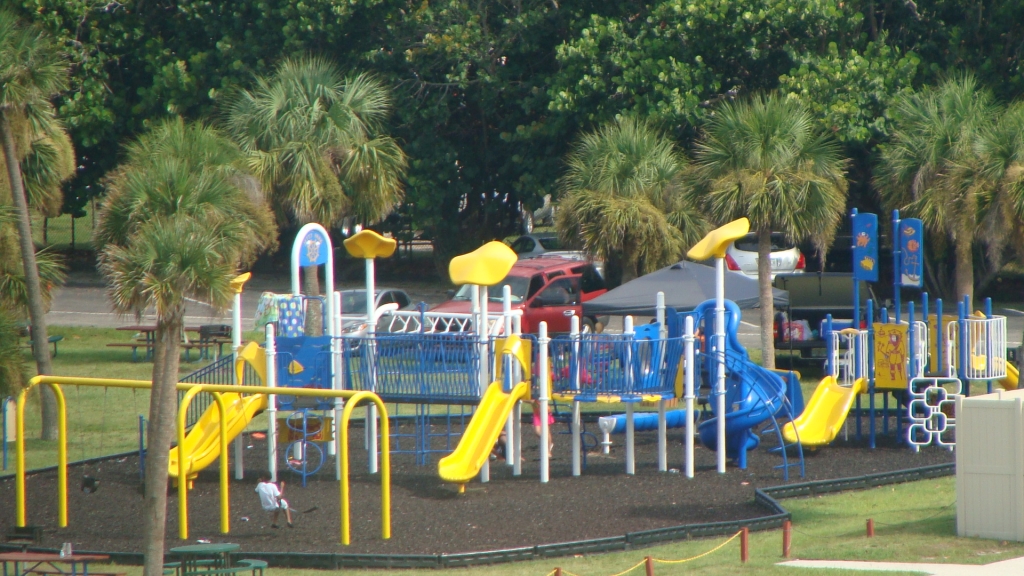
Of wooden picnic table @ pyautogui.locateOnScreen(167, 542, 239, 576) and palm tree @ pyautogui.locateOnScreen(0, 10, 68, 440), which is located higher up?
palm tree @ pyautogui.locateOnScreen(0, 10, 68, 440)

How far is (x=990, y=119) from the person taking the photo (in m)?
19.8

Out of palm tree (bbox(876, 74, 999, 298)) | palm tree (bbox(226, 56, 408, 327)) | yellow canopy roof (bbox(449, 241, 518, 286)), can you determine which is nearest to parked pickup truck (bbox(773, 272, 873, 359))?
palm tree (bbox(876, 74, 999, 298))

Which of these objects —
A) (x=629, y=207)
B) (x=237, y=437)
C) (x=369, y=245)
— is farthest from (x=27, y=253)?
(x=629, y=207)

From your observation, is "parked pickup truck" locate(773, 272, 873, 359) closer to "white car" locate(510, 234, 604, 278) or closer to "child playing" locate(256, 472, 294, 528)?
"child playing" locate(256, 472, 294, 528)

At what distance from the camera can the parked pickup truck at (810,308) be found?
20.8 meters

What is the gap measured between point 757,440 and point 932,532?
4.24 m

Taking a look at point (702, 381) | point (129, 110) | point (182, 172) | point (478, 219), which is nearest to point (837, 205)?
point (702, 381)

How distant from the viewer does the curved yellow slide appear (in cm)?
1308

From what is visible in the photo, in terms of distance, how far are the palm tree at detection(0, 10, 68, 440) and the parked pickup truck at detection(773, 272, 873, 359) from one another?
1195 centimetres

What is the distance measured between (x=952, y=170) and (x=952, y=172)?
0.12ft

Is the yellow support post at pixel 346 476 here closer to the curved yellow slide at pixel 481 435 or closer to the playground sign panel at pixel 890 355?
the curved yellow slide at pixel 481 435

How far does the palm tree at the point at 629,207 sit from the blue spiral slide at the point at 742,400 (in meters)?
7.89

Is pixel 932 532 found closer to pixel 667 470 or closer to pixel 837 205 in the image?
pixel 667 470

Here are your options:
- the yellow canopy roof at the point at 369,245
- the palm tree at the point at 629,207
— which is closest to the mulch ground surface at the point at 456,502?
the yellow canopy roof at the point at 369,245
